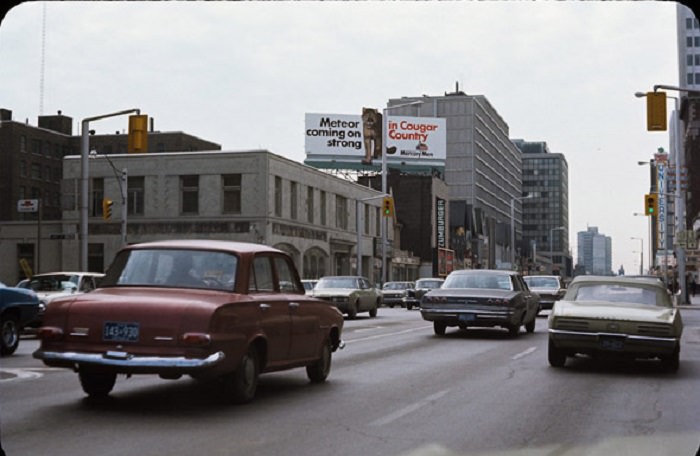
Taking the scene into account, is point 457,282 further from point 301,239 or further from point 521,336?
point 301,239

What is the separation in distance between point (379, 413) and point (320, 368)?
2668 millimetres

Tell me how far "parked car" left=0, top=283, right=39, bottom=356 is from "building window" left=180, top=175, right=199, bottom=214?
1467 inches

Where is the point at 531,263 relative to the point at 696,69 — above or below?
below

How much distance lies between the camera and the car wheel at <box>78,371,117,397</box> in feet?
33.3

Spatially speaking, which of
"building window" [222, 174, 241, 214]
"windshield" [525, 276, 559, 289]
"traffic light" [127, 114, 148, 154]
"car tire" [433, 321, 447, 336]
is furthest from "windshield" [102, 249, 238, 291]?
"building window" [222, 174, 241, 214]

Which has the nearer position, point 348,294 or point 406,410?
point 406,410

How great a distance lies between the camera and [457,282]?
22750mm

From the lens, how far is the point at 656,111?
2277 cm

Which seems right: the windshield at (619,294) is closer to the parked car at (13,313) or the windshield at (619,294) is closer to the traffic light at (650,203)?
the parked car at (13,313)

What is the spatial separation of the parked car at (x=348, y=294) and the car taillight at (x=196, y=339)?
2168 centimetres

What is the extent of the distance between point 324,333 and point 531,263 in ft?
543

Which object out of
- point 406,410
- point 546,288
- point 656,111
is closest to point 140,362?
point 406,410

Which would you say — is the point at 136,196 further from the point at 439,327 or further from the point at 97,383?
the point at 97,383

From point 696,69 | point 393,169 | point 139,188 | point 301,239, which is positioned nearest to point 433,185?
point 393,169
